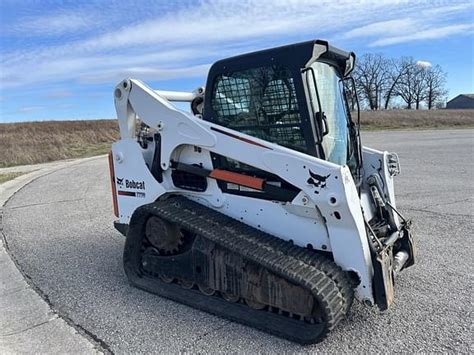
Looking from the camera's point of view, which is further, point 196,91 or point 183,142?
point 196,91

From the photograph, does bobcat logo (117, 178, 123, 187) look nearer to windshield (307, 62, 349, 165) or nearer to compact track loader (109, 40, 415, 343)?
compact track loader (109, 40, 415, 343)

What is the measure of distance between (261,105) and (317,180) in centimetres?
92

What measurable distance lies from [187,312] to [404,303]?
6.20 feet

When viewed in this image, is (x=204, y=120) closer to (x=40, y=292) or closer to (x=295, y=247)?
(x=295, y=247)

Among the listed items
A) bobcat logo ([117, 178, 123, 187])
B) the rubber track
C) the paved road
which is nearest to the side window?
the rubber track

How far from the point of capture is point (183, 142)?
4230 millimetres

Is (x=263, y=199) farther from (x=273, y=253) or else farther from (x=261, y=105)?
(x=261, y=105)

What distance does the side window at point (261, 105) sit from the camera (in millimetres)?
3752

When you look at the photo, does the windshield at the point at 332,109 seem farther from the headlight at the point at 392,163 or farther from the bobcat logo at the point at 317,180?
the headlight at the point at 392,163

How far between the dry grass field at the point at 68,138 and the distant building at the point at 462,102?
194 feet

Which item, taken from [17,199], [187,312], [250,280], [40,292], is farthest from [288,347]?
[17,199]

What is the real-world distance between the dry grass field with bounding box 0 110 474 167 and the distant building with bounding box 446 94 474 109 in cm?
5917

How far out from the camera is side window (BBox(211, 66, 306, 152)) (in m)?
3.75

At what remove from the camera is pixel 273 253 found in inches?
138
